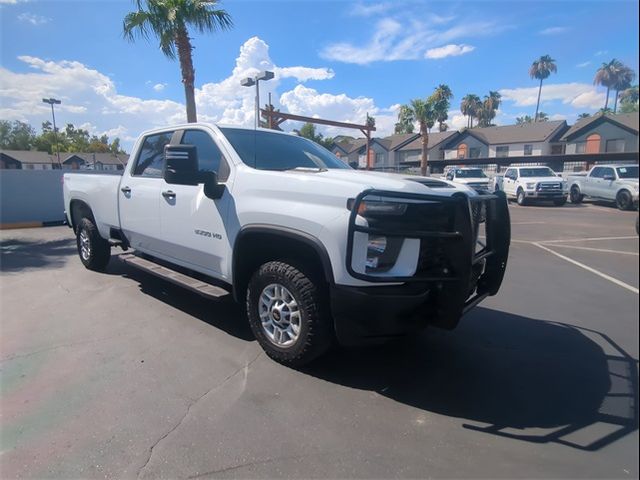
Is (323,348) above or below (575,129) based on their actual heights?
below

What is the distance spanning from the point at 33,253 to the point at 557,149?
374 inches

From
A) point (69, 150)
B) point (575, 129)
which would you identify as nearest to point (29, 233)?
point (575, 129)

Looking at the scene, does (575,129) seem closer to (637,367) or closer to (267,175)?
(637,367)

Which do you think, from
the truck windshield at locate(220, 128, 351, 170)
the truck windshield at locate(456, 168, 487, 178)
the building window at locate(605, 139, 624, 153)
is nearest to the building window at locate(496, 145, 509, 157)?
the truck windshield at locate(220, 128, 351, 170)

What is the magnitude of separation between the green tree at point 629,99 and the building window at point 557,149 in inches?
52.6

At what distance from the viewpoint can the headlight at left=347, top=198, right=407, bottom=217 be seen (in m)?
2.70

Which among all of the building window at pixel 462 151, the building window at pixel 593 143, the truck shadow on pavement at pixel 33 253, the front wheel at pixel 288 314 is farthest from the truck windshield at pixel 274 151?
the building window at pixel 462 151

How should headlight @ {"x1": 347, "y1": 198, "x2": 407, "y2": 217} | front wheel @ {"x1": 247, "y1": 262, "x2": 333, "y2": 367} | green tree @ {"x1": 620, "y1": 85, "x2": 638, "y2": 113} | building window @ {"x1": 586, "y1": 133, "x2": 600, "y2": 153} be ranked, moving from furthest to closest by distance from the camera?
front wheel @ {"x1": 247, "y1": 262, "x2": 333, "y2": 367}, headlight @ {"x1": 347, "y1": 198, "x2": 407, "y2": 217}, building window @ {"x1": 586, "y1": 133, "x2": 600, "y2": 153}, green tree @ {"x1": 620, "y1": 85, "x2": 638, "y2": 113}

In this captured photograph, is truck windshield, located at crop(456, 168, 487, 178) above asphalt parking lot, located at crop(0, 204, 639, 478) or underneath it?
above

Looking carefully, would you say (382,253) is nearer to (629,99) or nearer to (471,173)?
(629,99)

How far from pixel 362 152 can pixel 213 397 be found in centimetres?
4047

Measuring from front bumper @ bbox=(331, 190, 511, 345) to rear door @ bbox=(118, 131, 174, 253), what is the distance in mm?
2780

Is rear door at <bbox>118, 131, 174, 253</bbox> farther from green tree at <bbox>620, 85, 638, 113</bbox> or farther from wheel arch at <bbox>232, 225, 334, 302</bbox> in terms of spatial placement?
green tree at <bbox>620, 85, 638, 113</bbox>

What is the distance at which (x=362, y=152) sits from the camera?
41844 millimetres
